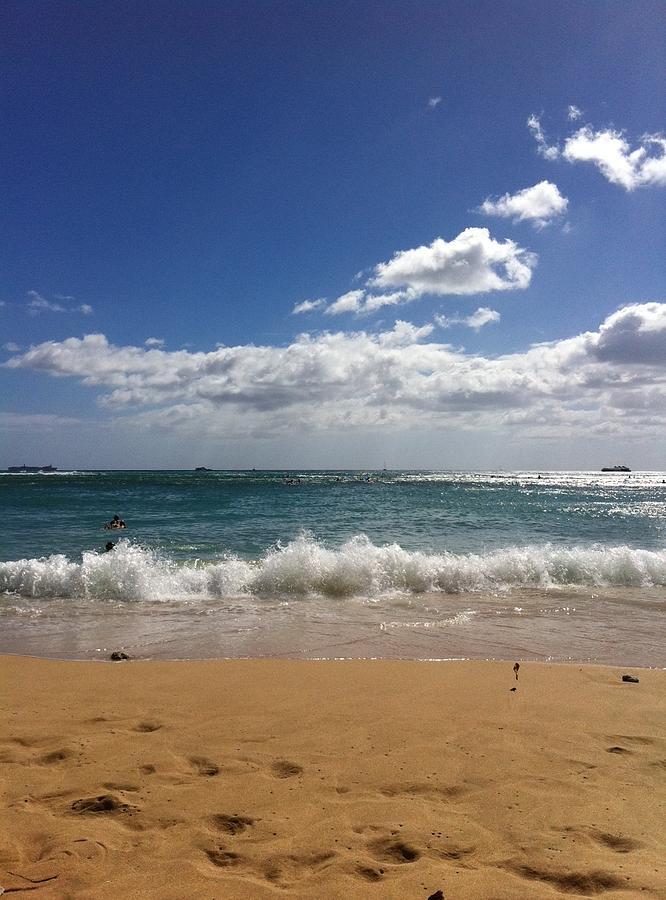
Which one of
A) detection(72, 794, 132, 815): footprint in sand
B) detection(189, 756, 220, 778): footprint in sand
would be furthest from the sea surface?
detection(72, 794, 132, 815): footprint in sand

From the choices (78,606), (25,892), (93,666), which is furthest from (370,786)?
(78,606)

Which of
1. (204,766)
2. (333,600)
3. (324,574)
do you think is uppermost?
(204,766)

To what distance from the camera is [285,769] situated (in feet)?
14.0

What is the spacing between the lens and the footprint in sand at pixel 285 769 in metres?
4.20

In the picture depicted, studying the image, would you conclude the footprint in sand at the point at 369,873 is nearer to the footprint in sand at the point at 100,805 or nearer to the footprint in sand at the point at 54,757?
the footprint in sand at the point at 100,805

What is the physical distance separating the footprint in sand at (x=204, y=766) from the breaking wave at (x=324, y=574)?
785 centimetres

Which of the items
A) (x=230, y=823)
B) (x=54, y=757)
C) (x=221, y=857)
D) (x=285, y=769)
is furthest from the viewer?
(x=54, y=757)

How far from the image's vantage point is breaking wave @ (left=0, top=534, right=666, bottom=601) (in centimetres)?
1223

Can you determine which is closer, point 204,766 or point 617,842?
point 617,842

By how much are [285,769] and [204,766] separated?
646mm

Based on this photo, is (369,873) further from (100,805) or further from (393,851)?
(100,805)

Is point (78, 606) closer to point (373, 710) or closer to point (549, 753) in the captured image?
point (373, 710)

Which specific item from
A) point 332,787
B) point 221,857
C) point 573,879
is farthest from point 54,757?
point 573,879

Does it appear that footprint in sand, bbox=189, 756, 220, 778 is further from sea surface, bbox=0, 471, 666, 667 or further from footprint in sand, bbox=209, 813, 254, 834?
sea surface, bbox=0, 471, 666, 667
